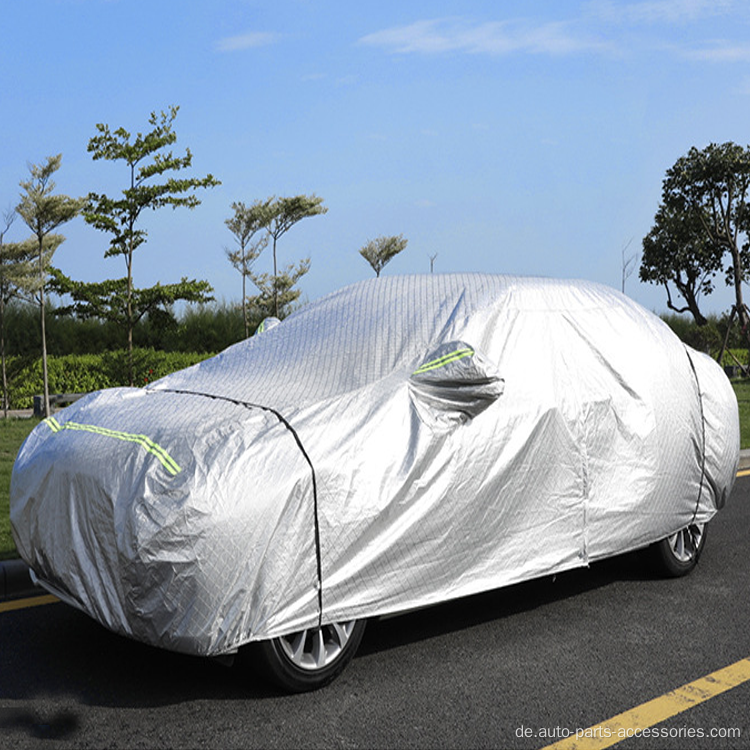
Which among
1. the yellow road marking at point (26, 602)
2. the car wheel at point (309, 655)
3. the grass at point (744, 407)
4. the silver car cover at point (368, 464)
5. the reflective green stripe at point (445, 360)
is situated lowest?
the grass at point (744, 407)

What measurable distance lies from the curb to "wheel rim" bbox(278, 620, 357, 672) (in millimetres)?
2127

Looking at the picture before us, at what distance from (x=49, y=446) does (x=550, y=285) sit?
263 cm

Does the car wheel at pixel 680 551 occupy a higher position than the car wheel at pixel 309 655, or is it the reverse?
the car wheel at pixel 309 655

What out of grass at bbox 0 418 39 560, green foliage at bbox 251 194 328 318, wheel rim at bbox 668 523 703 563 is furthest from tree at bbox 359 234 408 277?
wheel rim at bbox 668 523 703 563

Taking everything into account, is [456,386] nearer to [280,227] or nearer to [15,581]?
[15,581]

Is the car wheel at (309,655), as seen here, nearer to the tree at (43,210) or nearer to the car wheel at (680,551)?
the car wheel at (680,551)

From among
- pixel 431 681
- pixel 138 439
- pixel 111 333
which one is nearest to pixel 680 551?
pixel 431 681

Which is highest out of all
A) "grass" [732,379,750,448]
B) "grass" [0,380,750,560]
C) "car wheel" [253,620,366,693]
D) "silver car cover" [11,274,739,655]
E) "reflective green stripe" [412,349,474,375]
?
"reflective green stripe" [412,349,474,375]

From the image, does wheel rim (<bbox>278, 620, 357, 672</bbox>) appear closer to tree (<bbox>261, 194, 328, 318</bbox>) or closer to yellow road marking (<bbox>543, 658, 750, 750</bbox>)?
yellow road marking (<bbox>543, 658, 750, 750</bbox>)

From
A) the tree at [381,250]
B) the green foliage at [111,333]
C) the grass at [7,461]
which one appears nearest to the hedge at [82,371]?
the green foliage at [111,333]

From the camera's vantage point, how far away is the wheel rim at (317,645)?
11.5ft

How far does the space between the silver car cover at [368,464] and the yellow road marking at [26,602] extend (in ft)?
2.93

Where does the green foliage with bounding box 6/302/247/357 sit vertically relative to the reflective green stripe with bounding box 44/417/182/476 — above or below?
below

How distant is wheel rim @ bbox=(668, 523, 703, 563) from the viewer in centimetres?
519
